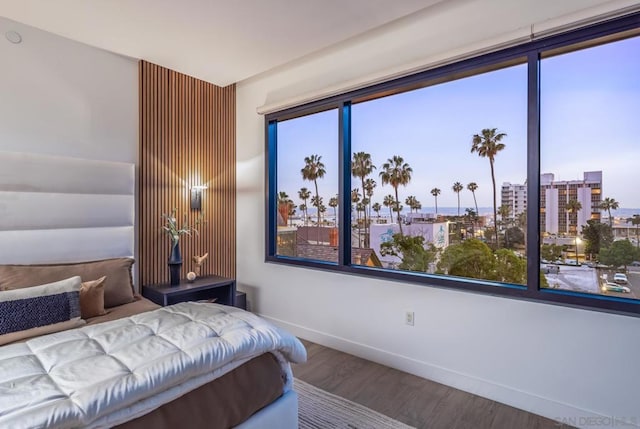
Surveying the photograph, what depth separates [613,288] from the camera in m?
1.94

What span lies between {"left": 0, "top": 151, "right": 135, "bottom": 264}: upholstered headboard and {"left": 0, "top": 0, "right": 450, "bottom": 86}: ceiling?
99 centimetres

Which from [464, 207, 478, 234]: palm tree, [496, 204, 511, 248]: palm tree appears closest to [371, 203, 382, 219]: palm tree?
[464, 207, 478, 234]: palm tree

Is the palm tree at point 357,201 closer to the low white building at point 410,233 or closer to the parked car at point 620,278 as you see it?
the low white building at point 410,233

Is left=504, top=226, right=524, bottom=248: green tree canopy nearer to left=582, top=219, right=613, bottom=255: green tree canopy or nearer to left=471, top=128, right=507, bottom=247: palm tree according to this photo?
left=471, top=128, right=507, bottom=247: palm tree

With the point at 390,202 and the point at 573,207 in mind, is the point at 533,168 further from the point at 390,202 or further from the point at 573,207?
the point at 390,202

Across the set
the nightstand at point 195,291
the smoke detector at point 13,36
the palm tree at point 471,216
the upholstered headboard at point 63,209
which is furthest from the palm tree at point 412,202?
the smoke detector at point 13,36

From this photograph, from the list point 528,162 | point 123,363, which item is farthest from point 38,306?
point 528,162

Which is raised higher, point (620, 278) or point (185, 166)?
point (185, 166)

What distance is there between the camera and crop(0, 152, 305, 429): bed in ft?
3.92

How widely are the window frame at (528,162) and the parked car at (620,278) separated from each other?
0.10 meters

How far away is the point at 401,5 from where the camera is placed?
2303 mm

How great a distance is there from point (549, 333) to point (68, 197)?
3.51m

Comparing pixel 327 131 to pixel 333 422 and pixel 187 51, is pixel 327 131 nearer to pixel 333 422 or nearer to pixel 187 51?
pixel 187 51

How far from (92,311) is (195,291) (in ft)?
3.43
